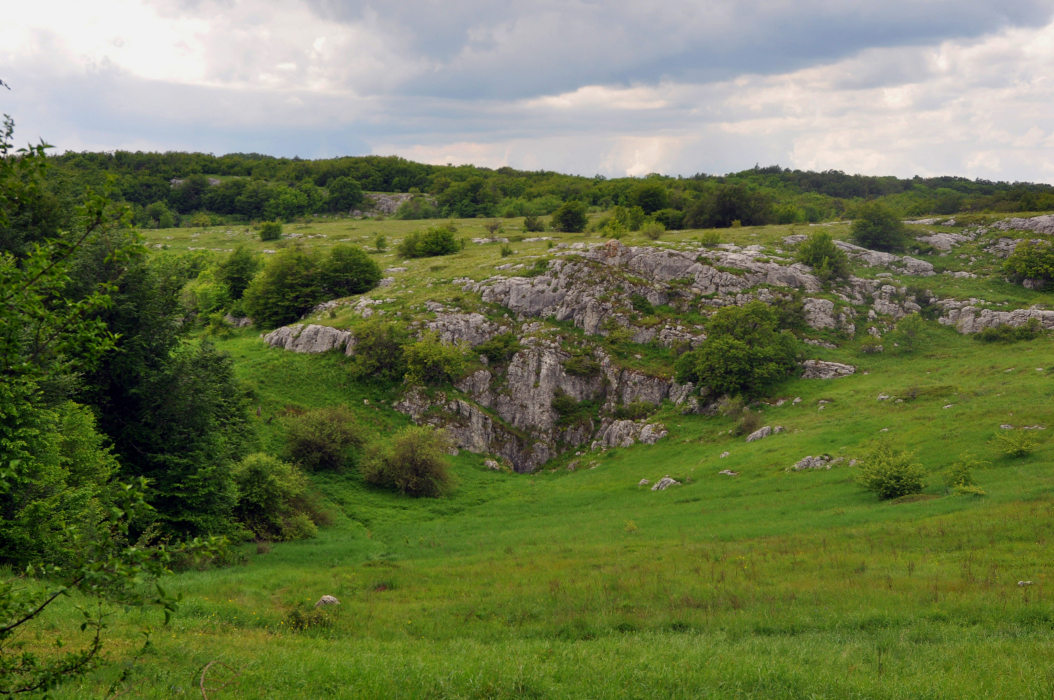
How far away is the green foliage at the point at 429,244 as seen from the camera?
8669 centimetres

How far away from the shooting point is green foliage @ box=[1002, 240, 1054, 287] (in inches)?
2474

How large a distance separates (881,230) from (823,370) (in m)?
35.5

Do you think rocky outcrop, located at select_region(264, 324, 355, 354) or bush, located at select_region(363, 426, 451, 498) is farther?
rocky outcrop, located at select_region(264, 324, 355, 354)

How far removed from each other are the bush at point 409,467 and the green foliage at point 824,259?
51.3m

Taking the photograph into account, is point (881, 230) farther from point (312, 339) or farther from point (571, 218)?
point (312, 339)

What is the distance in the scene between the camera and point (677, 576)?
21344 mm

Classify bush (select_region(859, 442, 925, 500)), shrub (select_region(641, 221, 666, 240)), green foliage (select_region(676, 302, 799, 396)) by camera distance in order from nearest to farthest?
bush (select_region(859, 442, 925, 500))
green foliage (select_region(676, 302, 799, 396))
shrub (select_region(641, 221, 666, 240))

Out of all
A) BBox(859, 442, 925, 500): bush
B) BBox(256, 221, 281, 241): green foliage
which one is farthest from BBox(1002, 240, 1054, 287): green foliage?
BBox(256, 221, 281, 241): green foliage

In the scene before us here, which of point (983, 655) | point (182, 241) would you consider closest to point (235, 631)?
point (983, 655)

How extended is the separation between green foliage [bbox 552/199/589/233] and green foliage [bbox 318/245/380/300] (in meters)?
39.2

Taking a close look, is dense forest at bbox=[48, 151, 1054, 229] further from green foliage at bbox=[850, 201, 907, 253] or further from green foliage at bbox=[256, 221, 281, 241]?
green foliage at bbox=[256, 221, 281, 241]

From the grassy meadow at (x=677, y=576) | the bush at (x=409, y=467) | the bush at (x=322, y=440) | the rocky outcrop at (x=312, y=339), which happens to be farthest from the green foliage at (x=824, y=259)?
the bush at (x=322, y=440)

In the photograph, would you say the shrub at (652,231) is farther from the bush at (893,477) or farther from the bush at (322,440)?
the bush at (893,477)

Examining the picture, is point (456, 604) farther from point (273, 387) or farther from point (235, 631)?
point (273, 387)
